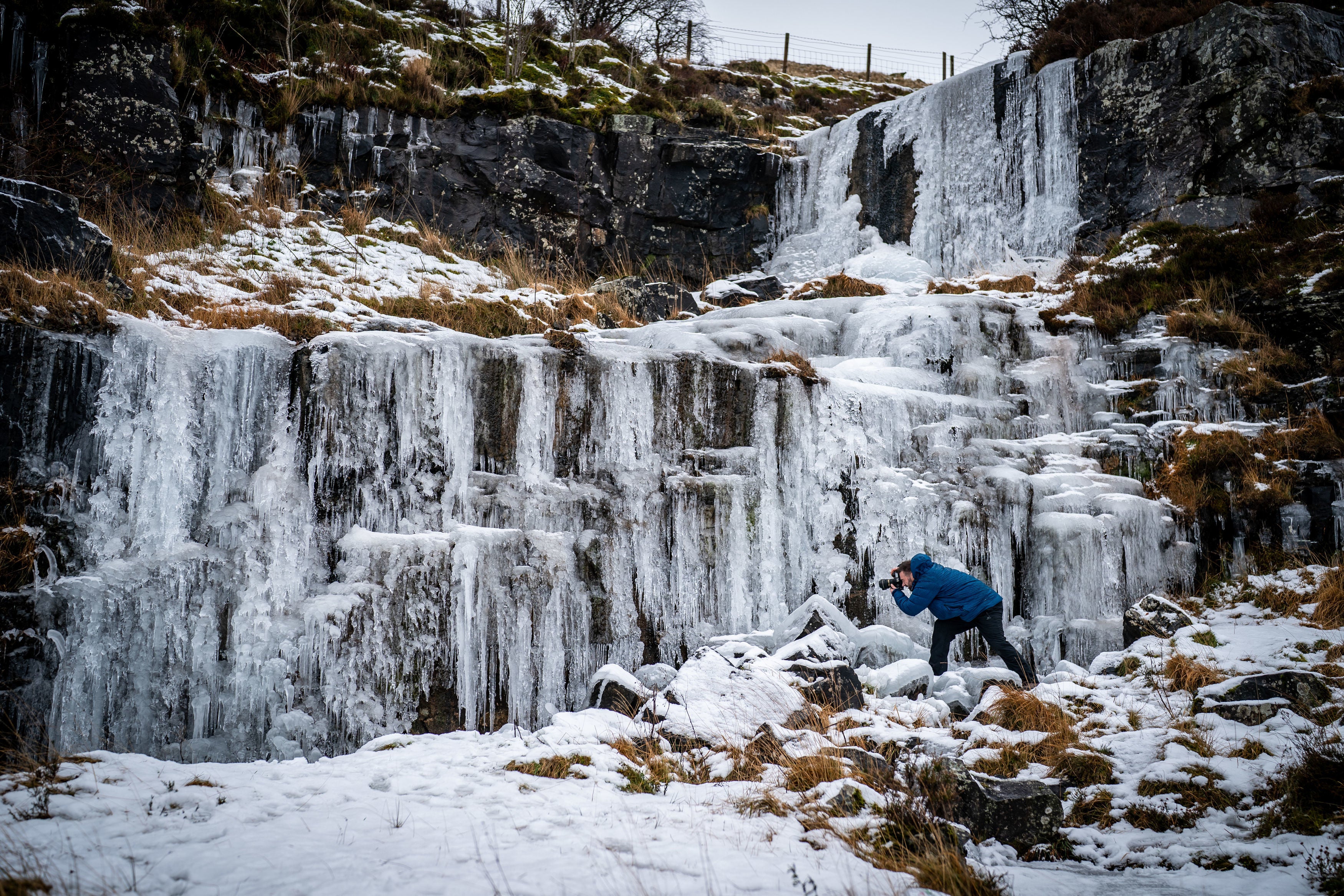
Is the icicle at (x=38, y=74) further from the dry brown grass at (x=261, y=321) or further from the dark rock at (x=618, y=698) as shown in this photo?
the dark rock at (x=618, y=698)

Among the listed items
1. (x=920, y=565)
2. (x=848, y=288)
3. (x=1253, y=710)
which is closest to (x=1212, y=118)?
(x=848, y=288)

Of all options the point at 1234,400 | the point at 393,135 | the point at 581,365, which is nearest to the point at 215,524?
the point at 581,365

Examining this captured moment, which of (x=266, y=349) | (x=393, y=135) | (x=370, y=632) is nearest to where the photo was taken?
(x=370, y=632)

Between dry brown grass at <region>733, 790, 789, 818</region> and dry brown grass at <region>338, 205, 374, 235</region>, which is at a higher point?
dry brown grass at <region>338, 205, 374, 235</region>

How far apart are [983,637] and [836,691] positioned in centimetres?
177

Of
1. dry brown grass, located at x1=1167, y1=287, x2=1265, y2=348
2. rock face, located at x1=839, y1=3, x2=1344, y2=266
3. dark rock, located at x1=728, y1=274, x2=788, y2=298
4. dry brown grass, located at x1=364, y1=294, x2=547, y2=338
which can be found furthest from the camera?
dark rock, located at x1=728, y1=274, x2=788, y2=298

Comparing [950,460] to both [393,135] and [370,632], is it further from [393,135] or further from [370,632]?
[393,135]

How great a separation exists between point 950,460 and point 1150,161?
23.5 ft

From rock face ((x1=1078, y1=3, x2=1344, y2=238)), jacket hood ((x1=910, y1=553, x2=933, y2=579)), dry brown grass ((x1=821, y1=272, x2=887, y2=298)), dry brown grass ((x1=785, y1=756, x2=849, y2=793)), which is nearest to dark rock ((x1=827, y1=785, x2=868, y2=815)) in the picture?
dry brown grass ((x1=785, y1=756, x2=849, y2=793))

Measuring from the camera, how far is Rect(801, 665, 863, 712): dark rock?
5.09 metres

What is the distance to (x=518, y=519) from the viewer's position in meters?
6.40

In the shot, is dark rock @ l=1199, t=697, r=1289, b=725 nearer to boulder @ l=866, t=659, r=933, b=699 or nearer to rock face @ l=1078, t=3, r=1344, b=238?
boulder @ l=866, t=659, r=933, b=699

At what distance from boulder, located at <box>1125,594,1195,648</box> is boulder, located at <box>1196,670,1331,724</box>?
1263mm

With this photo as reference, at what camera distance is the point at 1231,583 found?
6758mm
